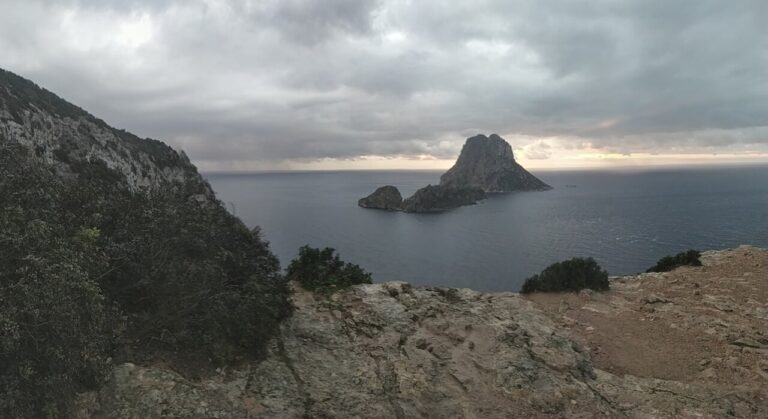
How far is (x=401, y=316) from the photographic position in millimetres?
21594

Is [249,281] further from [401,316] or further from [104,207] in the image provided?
[401,316]

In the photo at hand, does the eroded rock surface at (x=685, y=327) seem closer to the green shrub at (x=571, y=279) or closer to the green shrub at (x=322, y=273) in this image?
the green shrub at (x=571, y=279)

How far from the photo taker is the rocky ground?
13.0 meters

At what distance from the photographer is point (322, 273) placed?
83.0 feet

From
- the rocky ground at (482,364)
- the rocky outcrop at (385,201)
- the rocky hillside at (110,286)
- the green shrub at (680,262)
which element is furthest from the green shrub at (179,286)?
the rocky outcrop at (385,201)

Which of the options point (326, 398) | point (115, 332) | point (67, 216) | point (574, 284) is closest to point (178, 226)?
point (67, 216)

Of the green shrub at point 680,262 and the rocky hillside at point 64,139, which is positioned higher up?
the rocky hillside at point 64,139

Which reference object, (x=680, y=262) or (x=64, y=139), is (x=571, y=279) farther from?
(x=64, y=139)

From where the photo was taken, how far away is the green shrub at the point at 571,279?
95.1 feet

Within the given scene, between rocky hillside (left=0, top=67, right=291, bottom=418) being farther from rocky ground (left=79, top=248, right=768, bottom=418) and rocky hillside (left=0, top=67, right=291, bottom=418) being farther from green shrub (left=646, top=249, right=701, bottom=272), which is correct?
green shrub (left=646, top=249, right=701, bottom=272)

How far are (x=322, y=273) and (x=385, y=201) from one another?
160 metres

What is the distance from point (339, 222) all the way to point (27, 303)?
132m

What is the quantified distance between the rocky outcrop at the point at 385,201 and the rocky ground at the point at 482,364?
6108 inches

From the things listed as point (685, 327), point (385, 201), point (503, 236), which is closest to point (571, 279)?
point (685, 327)
